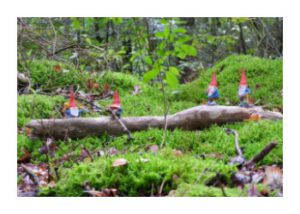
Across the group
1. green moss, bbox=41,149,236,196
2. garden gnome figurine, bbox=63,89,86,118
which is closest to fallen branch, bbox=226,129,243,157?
green moss, bbox=41,149,236,196

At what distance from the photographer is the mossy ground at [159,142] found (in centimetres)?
220

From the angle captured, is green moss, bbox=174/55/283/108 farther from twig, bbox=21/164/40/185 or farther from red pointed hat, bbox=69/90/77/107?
twig, bbox=21/164/40/185

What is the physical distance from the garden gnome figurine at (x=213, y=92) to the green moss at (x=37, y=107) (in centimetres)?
87

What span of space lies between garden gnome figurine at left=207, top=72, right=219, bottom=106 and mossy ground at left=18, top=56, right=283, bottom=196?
0.04m

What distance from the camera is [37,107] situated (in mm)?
2564

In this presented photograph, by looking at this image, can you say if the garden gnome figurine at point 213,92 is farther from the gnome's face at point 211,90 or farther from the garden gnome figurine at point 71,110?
the garden gnome figurine at point 71,110

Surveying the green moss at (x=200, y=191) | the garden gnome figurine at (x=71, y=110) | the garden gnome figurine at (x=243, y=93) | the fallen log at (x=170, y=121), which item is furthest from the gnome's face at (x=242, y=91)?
the garden gnome figurine at (x=71, y=110)

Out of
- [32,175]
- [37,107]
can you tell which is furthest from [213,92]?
[32,175]

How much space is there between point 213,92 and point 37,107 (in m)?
1.05
